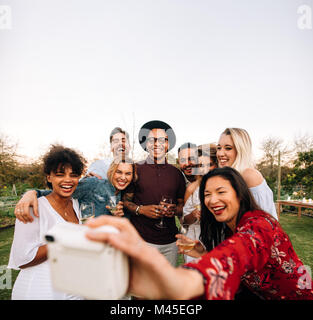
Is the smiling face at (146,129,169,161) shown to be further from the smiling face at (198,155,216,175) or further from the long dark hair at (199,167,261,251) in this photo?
the long dark hair at (199,167,261,251)

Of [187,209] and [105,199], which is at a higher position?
[105,199]

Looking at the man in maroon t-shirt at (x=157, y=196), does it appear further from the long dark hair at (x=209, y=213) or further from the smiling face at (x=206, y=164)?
the long dark hair at (x=209, y=213)

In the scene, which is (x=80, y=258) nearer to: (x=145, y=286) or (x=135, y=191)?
(x=145, y=286)

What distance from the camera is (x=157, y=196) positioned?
3238mm

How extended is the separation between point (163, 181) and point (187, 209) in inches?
22.5

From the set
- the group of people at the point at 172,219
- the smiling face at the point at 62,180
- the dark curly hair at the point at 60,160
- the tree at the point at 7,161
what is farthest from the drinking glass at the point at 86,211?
the tree at the point at 7,161

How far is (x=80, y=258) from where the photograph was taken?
0.74m

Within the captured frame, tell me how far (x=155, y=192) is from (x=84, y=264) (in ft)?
8.35

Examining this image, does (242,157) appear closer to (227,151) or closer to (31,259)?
(227,151)

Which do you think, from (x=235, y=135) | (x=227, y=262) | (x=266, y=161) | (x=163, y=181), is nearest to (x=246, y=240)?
(x=227, y=262)

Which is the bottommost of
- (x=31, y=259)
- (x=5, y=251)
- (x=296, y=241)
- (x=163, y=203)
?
(x=296, y=241)

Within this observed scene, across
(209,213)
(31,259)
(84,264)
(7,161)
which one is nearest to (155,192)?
(209,213)

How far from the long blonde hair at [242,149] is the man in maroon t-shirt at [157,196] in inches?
43.9

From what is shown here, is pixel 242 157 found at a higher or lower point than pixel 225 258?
higher
